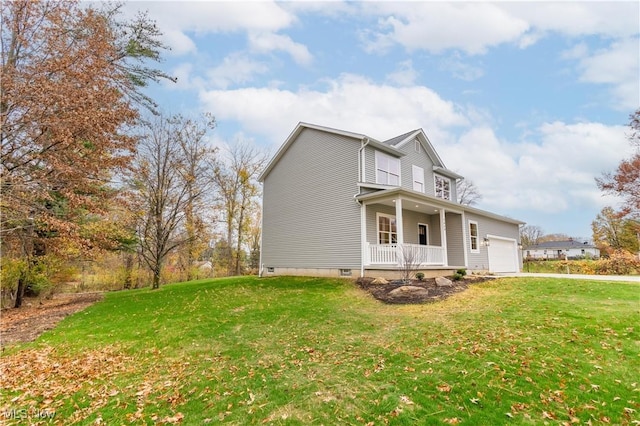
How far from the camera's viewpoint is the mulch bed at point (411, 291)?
9047 millimetres

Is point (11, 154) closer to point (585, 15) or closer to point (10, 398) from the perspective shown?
point (10, 398)

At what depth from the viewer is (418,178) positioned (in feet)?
56.6

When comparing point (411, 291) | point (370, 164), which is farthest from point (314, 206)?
point (411, 291)

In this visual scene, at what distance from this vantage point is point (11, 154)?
8.42 m

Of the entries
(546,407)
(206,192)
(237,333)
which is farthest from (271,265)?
(546,407)

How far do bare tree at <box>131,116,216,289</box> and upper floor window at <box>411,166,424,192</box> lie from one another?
12322 mm

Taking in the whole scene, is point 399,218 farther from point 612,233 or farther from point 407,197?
point 612,233

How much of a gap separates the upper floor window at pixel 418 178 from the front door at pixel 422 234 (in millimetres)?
2036

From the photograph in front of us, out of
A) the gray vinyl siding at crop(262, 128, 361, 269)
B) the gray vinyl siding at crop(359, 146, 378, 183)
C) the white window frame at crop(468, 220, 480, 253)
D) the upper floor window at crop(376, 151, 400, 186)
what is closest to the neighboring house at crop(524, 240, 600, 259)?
the white window frame at crop(468, 220, 480, 253)

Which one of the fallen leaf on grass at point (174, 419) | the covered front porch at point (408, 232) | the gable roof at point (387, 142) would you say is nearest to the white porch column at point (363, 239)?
the covered front porch at point (408, 232)

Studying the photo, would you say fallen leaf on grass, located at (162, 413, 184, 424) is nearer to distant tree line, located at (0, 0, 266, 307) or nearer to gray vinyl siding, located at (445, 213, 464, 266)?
distant tree line, located at (0, 0, 266, 307)

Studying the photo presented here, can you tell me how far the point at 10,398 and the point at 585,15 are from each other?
17.2 m

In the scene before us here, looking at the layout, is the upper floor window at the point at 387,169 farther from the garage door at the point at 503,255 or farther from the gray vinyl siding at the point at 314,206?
the garage door at the point at 503,255

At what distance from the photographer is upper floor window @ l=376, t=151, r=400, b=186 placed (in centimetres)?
1460
